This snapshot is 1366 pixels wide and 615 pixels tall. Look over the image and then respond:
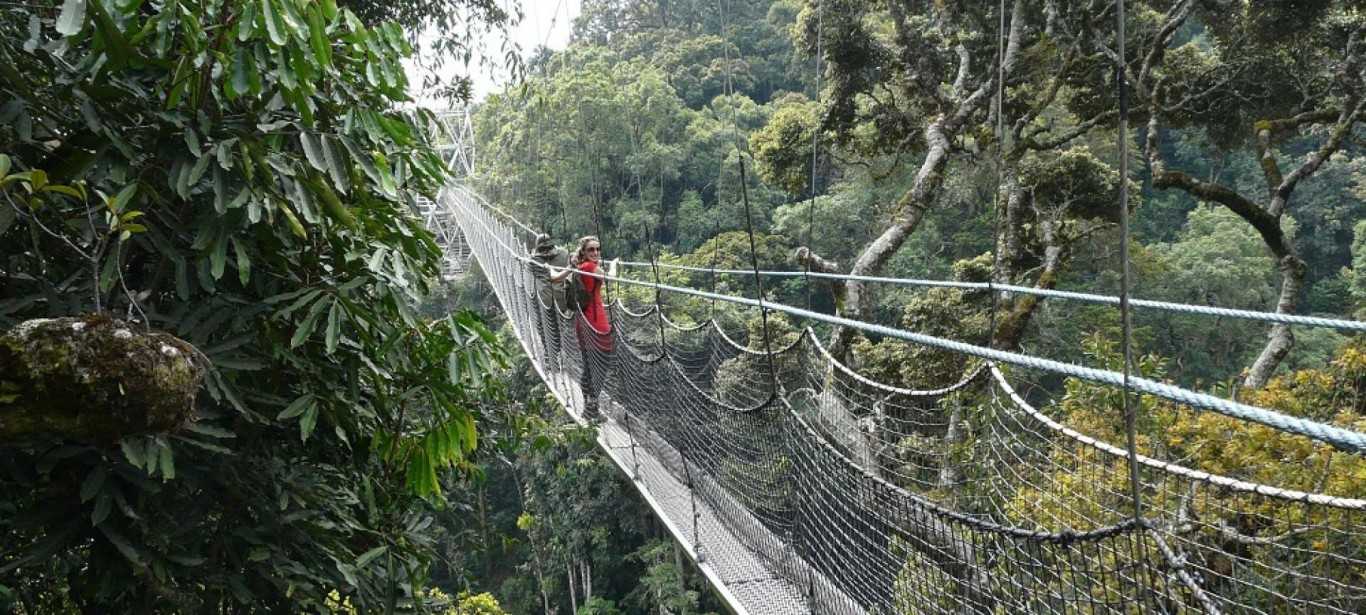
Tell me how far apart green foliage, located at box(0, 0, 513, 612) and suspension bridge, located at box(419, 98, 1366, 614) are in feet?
1.95

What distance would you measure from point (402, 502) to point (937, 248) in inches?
458

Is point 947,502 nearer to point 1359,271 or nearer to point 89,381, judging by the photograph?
point 89,381

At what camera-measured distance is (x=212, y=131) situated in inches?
38.8

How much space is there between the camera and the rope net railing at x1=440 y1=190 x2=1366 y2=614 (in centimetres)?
109

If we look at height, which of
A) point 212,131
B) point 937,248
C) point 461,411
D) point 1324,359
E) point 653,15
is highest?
point 653,15

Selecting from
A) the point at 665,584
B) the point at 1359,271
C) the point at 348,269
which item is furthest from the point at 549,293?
the point at 1359,271

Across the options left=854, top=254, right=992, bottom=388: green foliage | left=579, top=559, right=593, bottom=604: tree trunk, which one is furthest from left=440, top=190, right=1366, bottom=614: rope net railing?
left=579, top=559, right=593, bottom=604: tree trunk

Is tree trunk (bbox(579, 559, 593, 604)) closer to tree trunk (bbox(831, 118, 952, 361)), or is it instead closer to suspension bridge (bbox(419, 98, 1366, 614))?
tree trunk (bbox(831, 118, 952, 361))

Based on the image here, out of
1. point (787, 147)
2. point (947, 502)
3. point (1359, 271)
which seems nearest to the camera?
point (947, 502)

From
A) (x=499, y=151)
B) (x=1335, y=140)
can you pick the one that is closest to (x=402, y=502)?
(x=1335, y=140)

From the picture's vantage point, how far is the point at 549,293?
12.2ft

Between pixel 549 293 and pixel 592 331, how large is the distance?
66cm

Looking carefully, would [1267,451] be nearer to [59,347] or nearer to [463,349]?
[463,349]

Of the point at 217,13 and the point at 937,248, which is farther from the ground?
the point at 217,13
